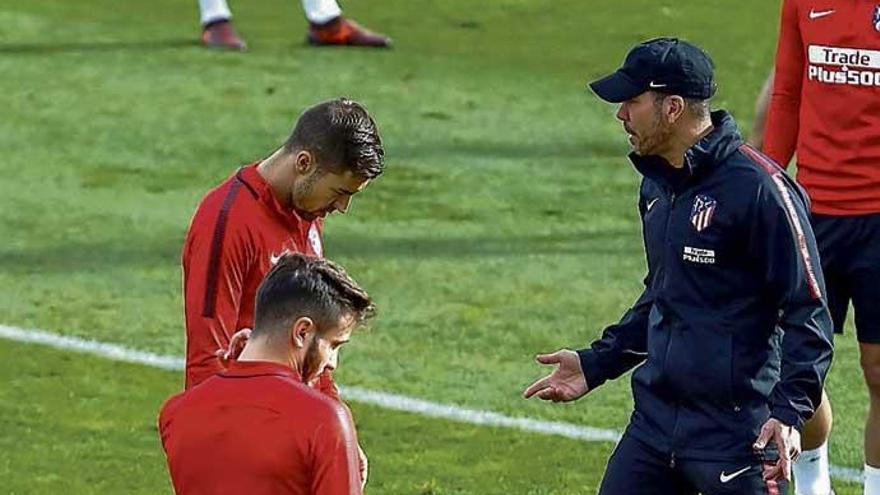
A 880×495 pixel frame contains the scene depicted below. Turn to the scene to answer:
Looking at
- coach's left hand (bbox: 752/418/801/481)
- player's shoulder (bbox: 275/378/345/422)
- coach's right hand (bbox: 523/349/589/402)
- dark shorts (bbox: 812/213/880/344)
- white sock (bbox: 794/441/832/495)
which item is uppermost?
player's shoulder (bbox: 275/378/345/422)

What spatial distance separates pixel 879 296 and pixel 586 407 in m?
1.96

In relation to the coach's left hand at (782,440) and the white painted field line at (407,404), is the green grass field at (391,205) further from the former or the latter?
the coach's left hand at (782,440)

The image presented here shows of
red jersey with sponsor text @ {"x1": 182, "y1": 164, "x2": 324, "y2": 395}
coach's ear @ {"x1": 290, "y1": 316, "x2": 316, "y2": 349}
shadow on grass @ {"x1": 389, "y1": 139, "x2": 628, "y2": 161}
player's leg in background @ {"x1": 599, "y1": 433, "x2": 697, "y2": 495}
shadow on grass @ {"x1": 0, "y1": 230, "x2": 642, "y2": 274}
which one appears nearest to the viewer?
coach's ear @ {"x1": 290, "y1": 316, "x2": 316, "y2": 349}

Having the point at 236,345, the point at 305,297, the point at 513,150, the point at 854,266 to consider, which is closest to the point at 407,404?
the point at 854,266

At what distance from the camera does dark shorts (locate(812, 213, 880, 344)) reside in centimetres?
750

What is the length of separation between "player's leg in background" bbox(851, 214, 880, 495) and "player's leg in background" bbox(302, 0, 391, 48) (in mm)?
7981

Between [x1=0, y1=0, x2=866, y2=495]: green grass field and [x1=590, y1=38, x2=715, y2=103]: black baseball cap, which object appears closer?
[x1=590, y1=38, x2=715, y2=103]: black baseball cap

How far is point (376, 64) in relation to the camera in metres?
14.8

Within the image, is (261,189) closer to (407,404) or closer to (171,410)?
(171,410)

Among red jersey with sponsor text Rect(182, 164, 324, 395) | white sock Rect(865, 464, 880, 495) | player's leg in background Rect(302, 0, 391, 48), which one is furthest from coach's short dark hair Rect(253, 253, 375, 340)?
player's leg in background Rect(302, 0, 391, 48)

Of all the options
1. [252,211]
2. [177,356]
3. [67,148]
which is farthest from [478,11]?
[252,211]

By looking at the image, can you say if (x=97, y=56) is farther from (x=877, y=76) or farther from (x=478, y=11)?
(x=877, y=76)

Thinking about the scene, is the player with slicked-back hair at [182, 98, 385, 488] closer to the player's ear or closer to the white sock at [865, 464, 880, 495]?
the player's ear

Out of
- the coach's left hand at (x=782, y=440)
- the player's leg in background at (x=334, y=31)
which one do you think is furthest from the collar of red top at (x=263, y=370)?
the player's leg in background at (x=334, y=31)
